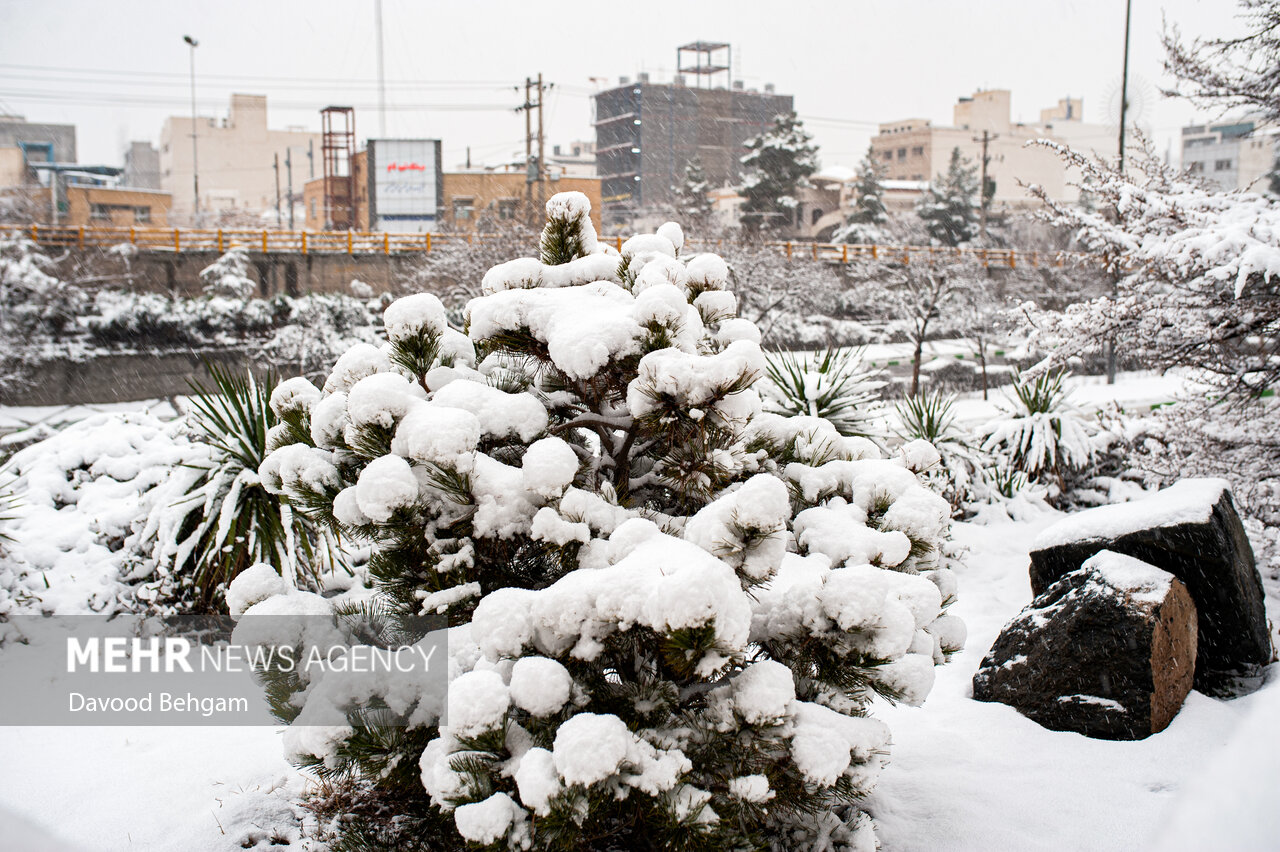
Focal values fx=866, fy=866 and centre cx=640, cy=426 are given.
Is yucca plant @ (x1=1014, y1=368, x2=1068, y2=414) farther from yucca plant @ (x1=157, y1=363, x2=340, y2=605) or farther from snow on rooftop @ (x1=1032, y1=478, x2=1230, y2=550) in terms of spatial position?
yucca plant @ (x1=157, y1=363, x2=340, y2=605)

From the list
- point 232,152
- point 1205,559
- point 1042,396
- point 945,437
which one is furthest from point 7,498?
point 232,152

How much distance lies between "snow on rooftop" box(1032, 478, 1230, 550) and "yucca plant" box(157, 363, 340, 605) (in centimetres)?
426

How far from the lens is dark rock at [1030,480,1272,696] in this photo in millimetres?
4652

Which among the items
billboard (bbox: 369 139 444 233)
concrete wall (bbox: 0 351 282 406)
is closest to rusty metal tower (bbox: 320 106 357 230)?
billboard (bbox: 369 139 444 233)

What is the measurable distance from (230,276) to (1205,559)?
26.7 meters

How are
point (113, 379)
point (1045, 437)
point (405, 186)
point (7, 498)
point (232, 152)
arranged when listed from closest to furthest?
point (7, 498) < point (1045, 437) < point (113, 379) < point (405, 186) < point (232, 152)

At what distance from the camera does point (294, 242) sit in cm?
2975

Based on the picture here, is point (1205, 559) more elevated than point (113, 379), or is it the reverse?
point (1205, 559)

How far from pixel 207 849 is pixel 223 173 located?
78066mm

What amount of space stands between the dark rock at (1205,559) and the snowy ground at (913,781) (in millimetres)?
220

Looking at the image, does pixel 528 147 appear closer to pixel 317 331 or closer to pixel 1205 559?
pixel 317 331

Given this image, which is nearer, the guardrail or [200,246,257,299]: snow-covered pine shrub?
[200,246,257,299]: snow-covered pine shrub

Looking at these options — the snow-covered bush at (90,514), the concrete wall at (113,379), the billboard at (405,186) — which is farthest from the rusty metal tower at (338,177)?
the snow-covered bush at (90,514)

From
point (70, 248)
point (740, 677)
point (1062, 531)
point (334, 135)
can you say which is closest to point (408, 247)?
point (70, 248)
